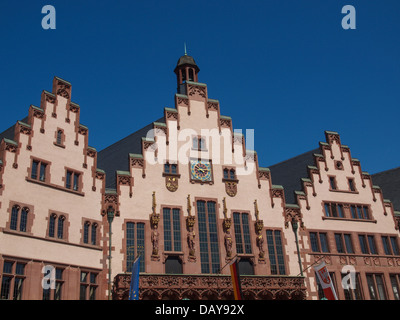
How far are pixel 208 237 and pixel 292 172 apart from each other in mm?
14436

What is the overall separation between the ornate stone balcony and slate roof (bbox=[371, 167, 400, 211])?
58.8 feet

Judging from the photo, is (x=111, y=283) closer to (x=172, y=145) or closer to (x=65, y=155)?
(x=65, y=155)

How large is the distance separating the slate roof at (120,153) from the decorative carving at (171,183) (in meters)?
3.17

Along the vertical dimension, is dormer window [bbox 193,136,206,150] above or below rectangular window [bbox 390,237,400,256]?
above

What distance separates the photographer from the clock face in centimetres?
4053

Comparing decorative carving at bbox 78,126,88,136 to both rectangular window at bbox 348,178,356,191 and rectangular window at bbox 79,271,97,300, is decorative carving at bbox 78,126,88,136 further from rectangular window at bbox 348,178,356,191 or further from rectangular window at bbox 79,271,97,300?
rectangular window at bbox 348,178,356,191

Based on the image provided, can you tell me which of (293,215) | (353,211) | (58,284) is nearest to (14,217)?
(58,284)

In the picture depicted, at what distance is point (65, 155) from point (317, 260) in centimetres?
2150

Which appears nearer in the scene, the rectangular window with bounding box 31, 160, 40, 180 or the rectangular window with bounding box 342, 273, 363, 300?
the rectangular window with bounding box 31, 160, 40, 180

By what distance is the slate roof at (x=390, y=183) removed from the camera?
1993 inches

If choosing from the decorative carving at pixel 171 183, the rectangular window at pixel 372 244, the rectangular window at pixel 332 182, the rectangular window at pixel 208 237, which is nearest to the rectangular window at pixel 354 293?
the rectangular window at pixel 372 244

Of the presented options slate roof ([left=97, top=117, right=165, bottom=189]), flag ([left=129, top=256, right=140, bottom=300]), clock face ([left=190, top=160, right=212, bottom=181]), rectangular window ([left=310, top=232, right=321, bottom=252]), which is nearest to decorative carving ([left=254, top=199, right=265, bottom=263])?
rectangular window ([left=310, top=232, right=321, bottom=252])

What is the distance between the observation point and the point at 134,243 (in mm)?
36250
